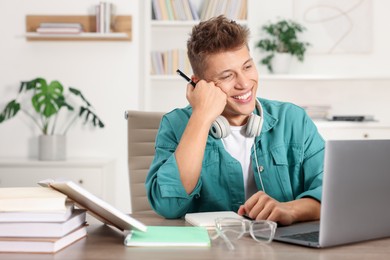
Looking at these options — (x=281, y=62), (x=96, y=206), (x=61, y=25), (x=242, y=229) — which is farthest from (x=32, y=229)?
(x=281, y=62)

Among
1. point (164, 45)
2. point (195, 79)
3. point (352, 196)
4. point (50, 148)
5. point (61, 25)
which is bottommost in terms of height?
point (50, 148)

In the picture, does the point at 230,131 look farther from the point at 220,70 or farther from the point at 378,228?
the point at 378,228

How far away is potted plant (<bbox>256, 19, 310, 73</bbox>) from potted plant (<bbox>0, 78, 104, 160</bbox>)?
4.17 feet

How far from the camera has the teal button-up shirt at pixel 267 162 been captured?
194 centimetres

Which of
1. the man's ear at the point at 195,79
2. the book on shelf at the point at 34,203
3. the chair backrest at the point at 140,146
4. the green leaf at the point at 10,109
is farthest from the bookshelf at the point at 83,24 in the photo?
the book on shelf at the point at 34,203

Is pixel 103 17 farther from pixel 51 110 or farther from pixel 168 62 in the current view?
pixel 51 110

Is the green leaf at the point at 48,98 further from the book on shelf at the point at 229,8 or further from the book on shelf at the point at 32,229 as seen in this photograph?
the book on shelf at the point at 32,229

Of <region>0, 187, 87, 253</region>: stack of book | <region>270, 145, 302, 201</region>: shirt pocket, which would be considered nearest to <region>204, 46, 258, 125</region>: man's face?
<region>270, 145, 302, 201</region>: shirt pocket

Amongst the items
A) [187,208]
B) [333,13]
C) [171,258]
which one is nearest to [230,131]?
[187,208]

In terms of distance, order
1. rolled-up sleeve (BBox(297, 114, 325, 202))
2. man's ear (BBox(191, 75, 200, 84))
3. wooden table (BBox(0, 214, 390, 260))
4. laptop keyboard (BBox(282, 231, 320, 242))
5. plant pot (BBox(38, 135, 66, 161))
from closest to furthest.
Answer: wooden table (BBox(0, 214, 390, 260)) → laptop keyboard (BBox(282, 231, 320, 242)) → rolled-up sleeve (BBox(297, 114, 325, 202)) → man's ear (BBox(191, 75, 200, 84)) → plant pot (BBox(38, 135, 66, 161))

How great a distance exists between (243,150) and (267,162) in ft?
0.34

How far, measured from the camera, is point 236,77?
6.49ft

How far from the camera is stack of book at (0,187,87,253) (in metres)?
1.25

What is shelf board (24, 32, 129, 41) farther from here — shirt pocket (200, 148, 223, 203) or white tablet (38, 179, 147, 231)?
white tablet (38, 179, 147, 231)
